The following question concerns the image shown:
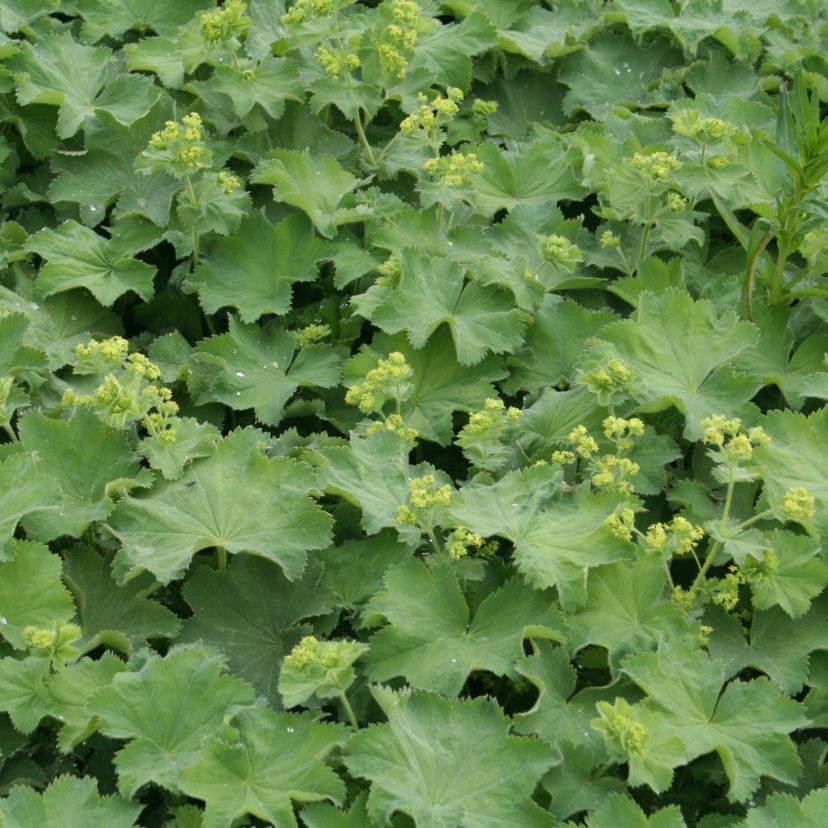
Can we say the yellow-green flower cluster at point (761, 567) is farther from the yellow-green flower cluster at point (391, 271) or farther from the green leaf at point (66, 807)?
the green leaf at point (66, 807)

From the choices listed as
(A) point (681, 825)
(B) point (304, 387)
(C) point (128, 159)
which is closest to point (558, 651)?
(A) point (681, 825)

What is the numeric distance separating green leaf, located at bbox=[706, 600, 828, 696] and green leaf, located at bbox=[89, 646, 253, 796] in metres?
1.24

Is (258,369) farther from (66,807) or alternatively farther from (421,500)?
(66,807)

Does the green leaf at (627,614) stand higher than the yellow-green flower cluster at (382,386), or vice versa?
the yellow-green flower cluster at (382,386)

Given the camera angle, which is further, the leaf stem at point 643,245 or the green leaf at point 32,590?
the leaf stem at point 643,245

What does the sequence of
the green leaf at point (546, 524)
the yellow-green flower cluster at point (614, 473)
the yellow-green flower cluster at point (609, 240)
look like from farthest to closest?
1. the yellow-green flower cluster at point (609, 240)
2. the yellow-green flower cluster at point (614, 473)
3. the green leaf at point (546, 524)

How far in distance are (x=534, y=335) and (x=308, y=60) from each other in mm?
1404

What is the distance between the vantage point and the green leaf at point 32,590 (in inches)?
115

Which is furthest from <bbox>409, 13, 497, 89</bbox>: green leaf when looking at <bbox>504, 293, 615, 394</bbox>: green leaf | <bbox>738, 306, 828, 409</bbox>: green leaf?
<bbox>738, 306, 828, 409</bbox>: green leaf

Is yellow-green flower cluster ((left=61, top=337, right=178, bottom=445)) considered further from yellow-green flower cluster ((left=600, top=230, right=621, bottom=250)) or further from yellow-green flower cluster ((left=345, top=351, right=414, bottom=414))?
yellow-green flower cluster ((left=600, top=230, right=621, bottom=250))

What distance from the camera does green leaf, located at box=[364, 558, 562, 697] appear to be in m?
2.84

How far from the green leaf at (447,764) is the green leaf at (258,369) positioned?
1175 mm

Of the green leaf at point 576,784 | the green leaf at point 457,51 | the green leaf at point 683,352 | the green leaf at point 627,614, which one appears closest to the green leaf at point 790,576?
the green leaf at point 627,614

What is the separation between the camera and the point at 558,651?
2906 millimetres
